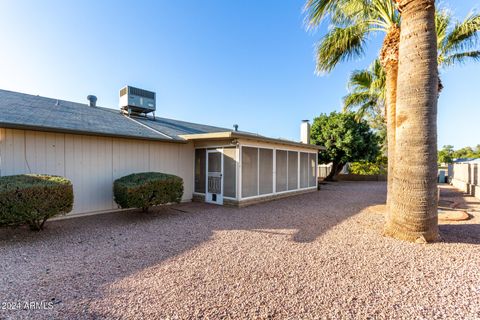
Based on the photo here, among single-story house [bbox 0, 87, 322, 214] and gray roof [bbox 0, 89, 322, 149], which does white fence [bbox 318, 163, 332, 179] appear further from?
gray roof [bbox 0, 89, 322, 149]

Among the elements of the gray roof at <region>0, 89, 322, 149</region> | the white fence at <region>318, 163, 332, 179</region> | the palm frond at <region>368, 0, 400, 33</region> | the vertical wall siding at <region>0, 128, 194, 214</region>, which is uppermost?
the palm frond at <region>368, 0, 400, 33</region>

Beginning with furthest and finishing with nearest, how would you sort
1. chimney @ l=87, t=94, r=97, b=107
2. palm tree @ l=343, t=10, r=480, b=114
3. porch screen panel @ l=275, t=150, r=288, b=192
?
porch screen panel @ l=275, t=150, r=288, b=192 → chimney @ l=87, t=94, r=97, b=107 → palm tree @ l=343, t=10, r=480, b=114

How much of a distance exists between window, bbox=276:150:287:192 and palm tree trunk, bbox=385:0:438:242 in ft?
19.3

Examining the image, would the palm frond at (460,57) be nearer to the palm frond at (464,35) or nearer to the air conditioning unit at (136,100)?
the palm frond at (464,35)

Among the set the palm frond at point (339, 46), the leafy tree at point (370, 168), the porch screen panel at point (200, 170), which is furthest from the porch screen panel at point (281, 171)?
the leafy tree at point (370, 168)

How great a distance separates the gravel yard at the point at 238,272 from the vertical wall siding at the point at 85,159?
133 centimetres

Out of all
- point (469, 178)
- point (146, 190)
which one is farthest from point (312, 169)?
point (146, 190)

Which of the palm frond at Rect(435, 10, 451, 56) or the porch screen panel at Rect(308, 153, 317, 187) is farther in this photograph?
the porch screen panel at Rect(308, 153, 317, 187)

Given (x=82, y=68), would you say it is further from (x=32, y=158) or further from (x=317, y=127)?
(x=317, y=127)

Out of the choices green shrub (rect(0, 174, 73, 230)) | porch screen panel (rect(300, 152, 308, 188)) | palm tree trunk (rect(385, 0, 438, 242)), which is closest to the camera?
palm tree trunk (rect(385, 0, 438, 242))

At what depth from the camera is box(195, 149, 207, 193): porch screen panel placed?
946 centimetres

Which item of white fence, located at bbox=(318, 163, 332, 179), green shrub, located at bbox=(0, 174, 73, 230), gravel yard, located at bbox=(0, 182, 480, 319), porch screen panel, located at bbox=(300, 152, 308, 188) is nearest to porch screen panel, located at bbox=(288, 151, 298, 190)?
porch screen panel, located at bbox=(300, 152, 308, 188)

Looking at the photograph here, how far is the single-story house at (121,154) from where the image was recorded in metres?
5.98

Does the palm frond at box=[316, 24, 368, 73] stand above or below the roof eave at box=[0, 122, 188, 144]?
above
